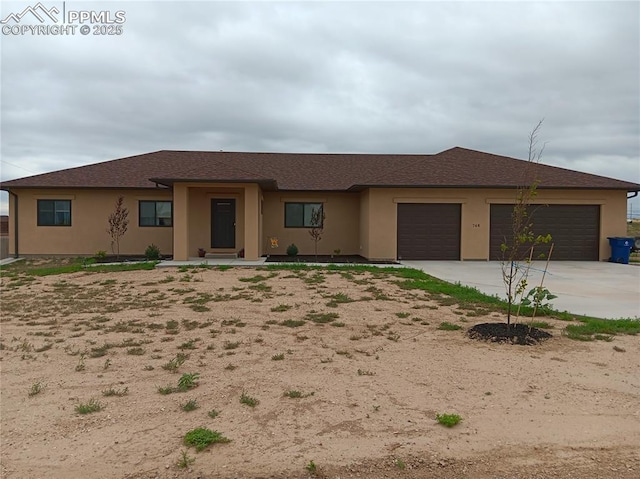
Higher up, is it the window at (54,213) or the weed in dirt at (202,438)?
the window at (54,213)

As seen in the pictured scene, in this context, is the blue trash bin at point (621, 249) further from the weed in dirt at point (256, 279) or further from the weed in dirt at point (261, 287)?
the weed in dirt at point (261, 287)

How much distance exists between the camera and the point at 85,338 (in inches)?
250

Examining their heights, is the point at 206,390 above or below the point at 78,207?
below

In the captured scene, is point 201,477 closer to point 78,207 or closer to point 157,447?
point 157,447

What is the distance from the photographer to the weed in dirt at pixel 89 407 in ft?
13.2

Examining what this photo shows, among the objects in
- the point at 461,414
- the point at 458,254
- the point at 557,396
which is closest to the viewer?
the point at 461,414

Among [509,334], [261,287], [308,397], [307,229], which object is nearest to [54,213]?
[307,229]

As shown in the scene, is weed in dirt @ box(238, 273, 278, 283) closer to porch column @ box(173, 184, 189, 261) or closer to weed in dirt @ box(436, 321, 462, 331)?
porch column @ box(173, 184, 189, 261)

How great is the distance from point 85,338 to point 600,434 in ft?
19.8

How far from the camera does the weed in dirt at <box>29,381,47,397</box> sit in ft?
14.4

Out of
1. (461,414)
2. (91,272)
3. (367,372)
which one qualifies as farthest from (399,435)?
(91,272)

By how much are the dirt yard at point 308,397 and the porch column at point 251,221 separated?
8769 millimetres

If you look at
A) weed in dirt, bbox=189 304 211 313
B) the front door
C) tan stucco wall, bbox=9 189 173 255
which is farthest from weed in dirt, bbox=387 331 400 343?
tan stucco wall, bbox=9 189 173 255

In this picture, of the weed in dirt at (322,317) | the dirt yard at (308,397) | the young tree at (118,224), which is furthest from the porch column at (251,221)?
the weed in dirt at (322,317)
